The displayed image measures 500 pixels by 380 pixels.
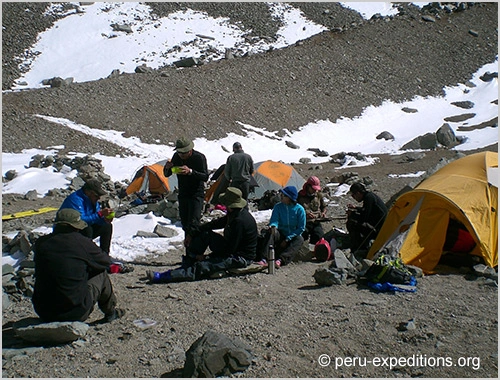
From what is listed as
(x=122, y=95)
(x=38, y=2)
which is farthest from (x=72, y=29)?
(x=122, y=95)

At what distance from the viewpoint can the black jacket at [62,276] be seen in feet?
17.6

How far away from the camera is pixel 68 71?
36219 millimetres

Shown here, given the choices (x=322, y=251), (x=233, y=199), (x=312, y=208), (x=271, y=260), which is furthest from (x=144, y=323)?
(x=312, y=208)

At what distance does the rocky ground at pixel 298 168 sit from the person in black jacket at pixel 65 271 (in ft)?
1.19

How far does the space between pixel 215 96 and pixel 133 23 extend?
716 inches

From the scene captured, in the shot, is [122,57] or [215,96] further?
[122,57]

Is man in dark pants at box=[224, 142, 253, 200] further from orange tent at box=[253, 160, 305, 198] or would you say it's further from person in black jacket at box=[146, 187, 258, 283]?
orange tent at box=[253, 160, 305, 198]

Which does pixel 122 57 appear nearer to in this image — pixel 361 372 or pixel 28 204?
pixel 28 204

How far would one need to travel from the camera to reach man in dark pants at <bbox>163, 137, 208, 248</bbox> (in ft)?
27.4

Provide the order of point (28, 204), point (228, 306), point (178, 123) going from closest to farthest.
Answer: point (228, 306)
point (28, 204)
point (178, 123)

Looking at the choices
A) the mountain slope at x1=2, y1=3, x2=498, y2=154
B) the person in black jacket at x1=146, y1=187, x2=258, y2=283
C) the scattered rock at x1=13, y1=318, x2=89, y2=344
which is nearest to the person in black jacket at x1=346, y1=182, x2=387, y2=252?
the person in black jacket at x1=146, y1=187, x2=258, y2=283

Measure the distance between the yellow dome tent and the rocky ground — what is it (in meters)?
0.44

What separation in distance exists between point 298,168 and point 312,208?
1086cm

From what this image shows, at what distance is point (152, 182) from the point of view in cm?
1430
